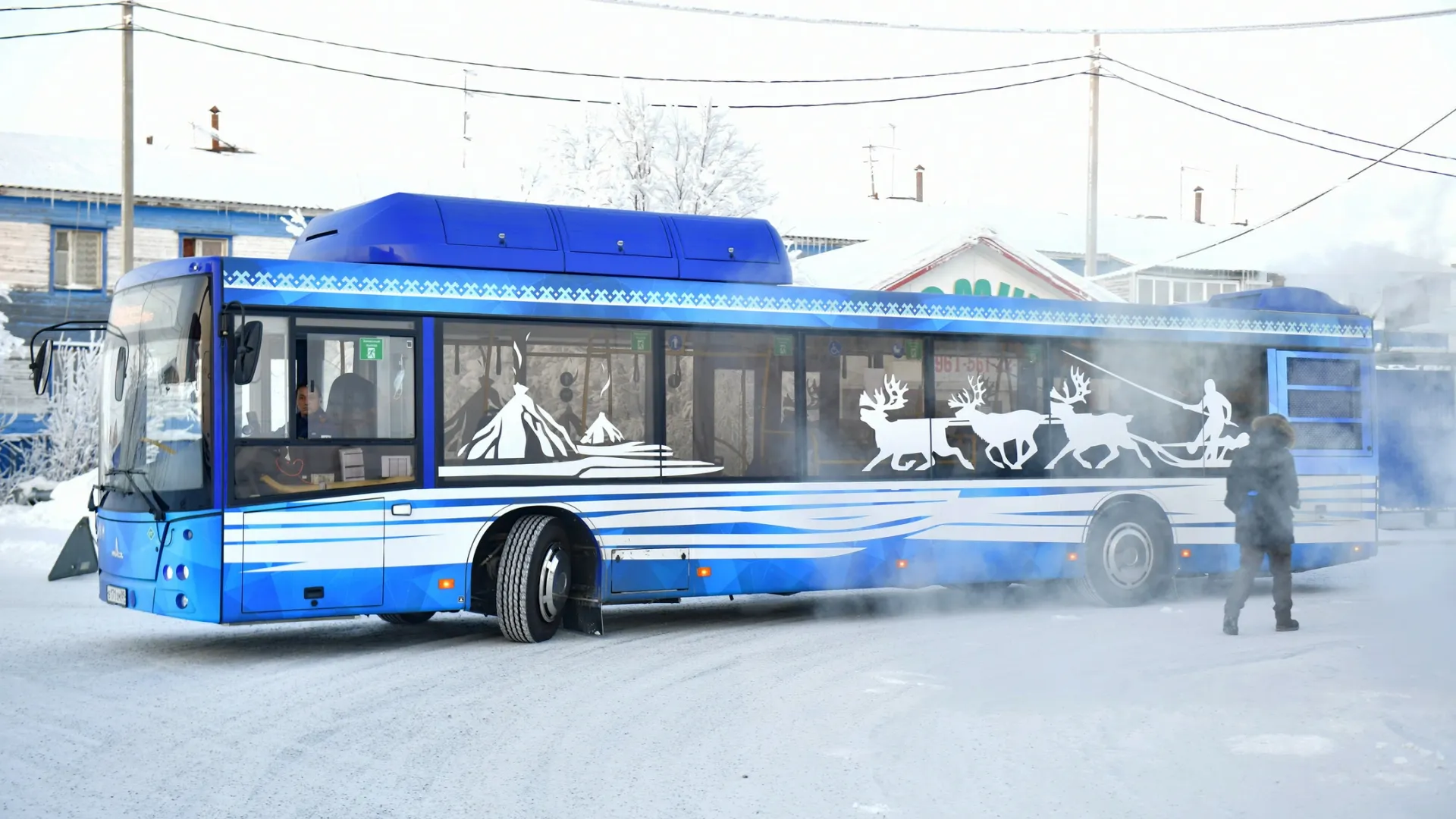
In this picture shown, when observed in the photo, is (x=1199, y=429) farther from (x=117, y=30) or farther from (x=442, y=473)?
(x=117, y=30)

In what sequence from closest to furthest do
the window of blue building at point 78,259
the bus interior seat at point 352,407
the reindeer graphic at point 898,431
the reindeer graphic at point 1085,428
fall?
the bus interior seat at point 352,407, the reindeer graphic at point 898,431, the reindeer graphic at point 1085,428, the window of blue building at point 78,259

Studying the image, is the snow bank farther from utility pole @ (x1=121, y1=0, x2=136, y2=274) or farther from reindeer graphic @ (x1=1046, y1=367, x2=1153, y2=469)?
reindeer graphic @ (x1=1046, y1=367, x2=1153, y2=469)

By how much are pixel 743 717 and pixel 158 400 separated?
214 inches

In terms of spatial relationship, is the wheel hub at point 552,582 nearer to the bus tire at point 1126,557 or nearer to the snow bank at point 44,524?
the bus tire at point 1126,557

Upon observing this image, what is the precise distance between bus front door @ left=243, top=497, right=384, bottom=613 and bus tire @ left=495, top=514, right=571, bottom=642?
110 centimetres

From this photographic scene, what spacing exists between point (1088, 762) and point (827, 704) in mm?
2147

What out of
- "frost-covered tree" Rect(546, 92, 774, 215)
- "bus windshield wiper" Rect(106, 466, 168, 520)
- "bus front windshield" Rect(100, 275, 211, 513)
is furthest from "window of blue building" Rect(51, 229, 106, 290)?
"bus windshield wiper" Rect(106, 466, 168, 520)

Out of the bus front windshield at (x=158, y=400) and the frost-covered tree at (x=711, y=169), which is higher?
the frost-covered tree at (x=711, y=169)

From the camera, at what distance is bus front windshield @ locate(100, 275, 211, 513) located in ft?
35.6

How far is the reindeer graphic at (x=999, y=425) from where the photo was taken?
14094mm

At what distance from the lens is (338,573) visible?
439 inches

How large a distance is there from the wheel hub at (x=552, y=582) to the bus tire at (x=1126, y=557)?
5554 millimetres

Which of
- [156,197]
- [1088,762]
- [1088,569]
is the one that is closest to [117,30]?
[156,197]

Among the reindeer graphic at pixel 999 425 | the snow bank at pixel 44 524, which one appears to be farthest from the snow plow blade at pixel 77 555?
the reindeer graphic at pixel 999 425
